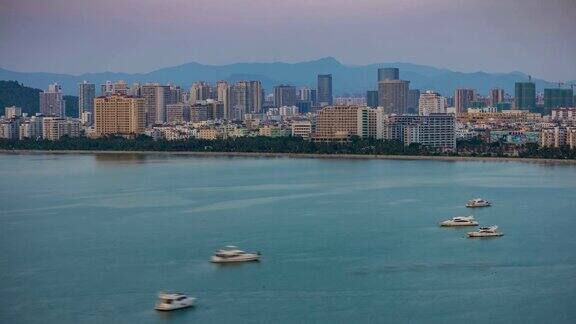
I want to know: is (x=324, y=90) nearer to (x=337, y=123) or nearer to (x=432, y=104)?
(x=432, y=104)

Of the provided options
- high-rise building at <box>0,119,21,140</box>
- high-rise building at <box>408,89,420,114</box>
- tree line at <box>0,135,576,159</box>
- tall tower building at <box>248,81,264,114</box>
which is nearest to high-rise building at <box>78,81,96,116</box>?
tall tower building at <box>248,81,264,114</box>

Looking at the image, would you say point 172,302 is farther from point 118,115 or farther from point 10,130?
point 10,130

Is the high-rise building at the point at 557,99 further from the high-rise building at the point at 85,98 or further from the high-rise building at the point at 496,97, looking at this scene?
the high-rise building at the point at 85,98

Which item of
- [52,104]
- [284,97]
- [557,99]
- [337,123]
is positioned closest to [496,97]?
[557,99]

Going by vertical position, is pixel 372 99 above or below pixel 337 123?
above

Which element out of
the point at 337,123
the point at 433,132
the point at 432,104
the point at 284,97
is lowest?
the point at 433,132

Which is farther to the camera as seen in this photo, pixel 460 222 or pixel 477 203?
pixel 477 203

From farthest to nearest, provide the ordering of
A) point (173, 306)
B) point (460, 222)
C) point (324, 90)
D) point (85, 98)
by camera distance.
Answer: point (324, 90) → point (85, 98) → point (460, 222) → point (173, 306)

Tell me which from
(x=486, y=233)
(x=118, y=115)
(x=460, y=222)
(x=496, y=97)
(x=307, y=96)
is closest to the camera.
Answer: (x=486, y=233)
